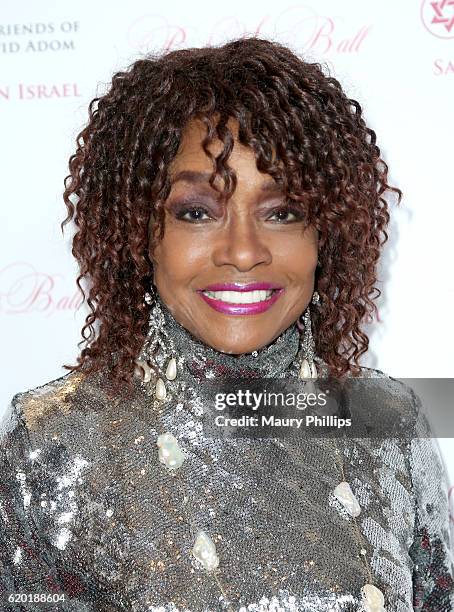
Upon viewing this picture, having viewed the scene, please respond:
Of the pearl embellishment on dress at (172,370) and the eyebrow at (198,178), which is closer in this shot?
the eyebrow at (198,178)

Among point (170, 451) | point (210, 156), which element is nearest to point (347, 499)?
point (170, 451)

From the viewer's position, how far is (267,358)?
121 cm

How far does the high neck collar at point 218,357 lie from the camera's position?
3.84 ft

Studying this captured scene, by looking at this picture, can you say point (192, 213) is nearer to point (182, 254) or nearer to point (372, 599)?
point (182, 254)

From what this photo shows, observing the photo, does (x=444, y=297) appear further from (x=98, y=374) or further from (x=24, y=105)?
(x=24, y=105)

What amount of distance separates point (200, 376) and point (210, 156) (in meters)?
0.28

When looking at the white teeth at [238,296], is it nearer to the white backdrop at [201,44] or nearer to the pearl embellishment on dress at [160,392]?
the pearl embellishment on dress at [160,392]

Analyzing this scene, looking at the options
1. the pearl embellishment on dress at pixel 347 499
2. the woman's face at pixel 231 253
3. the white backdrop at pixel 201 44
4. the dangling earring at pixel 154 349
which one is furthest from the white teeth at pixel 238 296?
the white backdrop at pixel 201 44

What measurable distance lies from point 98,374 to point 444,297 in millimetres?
684

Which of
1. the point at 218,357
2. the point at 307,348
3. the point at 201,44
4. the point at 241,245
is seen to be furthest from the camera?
the point at 201,44

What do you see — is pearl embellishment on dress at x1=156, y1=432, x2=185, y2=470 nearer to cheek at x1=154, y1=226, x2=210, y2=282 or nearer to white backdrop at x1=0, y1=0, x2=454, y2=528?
cheek at x1=154, y1=226, x2=210, y2=282

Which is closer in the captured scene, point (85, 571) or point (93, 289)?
point (85, 571)

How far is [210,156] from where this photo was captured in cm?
107

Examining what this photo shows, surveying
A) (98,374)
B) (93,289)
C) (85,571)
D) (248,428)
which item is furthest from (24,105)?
(85,571)
